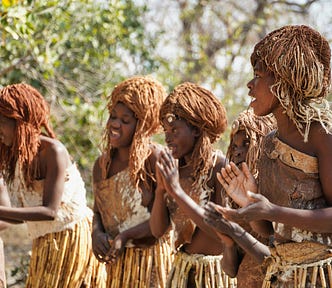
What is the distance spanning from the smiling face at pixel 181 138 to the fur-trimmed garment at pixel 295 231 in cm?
112

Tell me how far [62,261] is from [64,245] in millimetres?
100

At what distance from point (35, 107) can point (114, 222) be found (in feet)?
2.82

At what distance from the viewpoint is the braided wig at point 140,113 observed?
5.10 m

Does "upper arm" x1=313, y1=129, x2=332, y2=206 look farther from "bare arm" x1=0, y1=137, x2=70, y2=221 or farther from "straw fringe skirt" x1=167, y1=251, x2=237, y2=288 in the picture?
"bare arm" x1=0, y1=137, x2=70, y2=221

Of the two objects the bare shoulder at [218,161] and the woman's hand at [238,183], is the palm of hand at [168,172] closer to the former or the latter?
the bare shoulder at [218,161]

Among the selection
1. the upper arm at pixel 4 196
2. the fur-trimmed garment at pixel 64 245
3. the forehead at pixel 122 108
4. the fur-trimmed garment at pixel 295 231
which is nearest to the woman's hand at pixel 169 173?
the fur-trimmed garment at pixel 295 231

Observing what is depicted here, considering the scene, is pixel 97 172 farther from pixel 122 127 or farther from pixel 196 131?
pixel 196 131

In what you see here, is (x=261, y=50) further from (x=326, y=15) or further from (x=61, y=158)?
(x=326, y=15)

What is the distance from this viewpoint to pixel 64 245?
18.3ft

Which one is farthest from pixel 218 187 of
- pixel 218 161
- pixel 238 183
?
pixel 238 183

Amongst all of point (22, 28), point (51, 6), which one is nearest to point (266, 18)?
point (51, 6)

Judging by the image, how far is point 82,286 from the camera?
18.4ft

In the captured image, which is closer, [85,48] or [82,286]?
[82,286]

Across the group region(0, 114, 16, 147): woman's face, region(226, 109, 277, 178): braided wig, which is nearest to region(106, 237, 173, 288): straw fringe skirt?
region(0, 114, 16, 147): woman's face
